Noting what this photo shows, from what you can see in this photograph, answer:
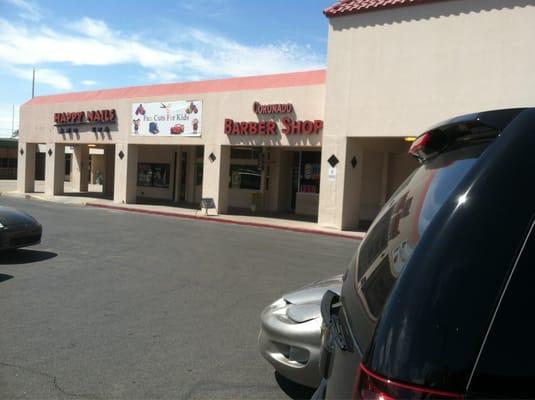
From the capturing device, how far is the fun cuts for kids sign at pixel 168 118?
21031 millimetres

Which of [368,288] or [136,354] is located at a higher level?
[368,288]

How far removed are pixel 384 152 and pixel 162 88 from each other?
10231mm

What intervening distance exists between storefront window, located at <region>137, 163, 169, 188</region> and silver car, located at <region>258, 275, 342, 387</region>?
79.7 feet

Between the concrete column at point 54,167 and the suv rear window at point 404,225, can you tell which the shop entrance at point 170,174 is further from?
the suv rear window at point 404,225

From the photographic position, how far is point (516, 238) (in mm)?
1370

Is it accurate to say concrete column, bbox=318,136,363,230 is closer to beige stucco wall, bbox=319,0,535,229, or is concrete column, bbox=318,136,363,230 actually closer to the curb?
beige stucco wall, bbox=319,0,535,229

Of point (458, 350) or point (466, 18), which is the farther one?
point (466, 18)

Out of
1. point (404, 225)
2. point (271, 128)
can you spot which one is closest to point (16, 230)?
point (404, 225)

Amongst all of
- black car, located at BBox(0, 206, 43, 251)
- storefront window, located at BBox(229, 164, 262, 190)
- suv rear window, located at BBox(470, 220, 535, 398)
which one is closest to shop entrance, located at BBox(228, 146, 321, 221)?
storefront window, located at BBox(229, 164, 262, 190)

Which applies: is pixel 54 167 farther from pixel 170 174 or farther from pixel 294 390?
pixel 294 390

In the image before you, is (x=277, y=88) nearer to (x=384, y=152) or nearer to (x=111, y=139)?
(x=384, y=152)

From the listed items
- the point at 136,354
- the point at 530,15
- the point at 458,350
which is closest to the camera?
the point at 458,350

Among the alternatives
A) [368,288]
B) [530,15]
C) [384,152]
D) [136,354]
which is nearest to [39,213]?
[384,152]

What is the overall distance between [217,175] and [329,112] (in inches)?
222
